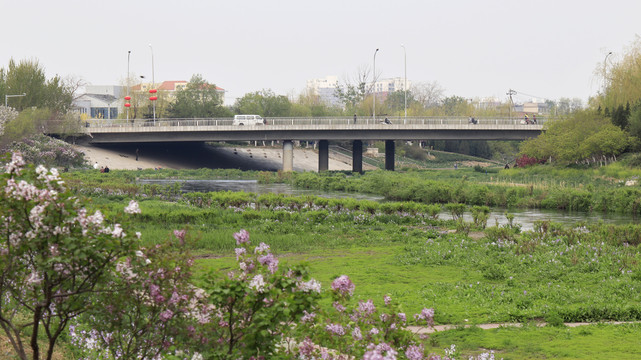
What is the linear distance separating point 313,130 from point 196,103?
32.7m

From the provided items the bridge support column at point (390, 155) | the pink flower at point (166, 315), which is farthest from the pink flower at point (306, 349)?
the bridge support column at point (390, 155)

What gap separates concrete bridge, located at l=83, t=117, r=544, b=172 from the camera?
73.8 meters

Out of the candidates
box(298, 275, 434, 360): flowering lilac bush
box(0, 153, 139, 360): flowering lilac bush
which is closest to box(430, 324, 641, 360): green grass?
box(298, 275, 434, 360): flowering lilac bush

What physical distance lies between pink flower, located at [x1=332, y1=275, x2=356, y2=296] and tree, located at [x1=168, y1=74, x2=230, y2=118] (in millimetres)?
96078

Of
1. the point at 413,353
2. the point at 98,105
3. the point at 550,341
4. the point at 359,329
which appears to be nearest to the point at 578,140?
the point at 550,341

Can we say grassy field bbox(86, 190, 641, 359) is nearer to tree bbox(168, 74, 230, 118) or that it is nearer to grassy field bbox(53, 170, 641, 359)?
grassy field bbox(53, 170, 641, 359)

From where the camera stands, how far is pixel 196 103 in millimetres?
102750

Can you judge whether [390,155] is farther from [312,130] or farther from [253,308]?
[253,308]

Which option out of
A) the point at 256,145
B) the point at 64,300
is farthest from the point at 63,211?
the point at 256,145

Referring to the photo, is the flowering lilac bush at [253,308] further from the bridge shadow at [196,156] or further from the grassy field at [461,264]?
the bridge shadow at [196,156]

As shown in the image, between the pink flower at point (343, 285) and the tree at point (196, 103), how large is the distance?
9608 centimetres

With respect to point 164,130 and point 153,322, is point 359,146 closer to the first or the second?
point 164,130

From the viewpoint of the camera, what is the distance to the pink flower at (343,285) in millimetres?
7027

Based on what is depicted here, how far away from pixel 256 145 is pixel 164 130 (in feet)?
113
